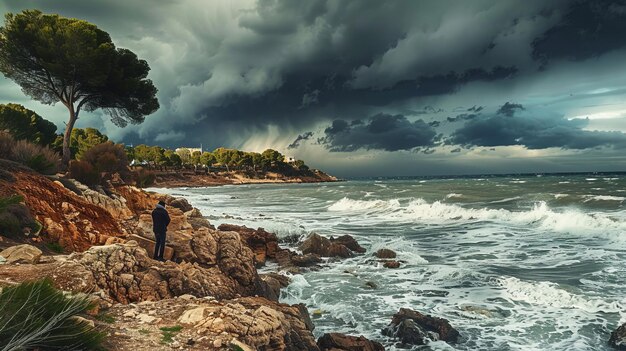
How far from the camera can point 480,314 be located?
11383 mm

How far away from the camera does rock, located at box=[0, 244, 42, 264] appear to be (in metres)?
8.32

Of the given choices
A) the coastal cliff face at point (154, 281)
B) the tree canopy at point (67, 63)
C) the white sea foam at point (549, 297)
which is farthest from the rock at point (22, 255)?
the tree canopy at point (67, 63)

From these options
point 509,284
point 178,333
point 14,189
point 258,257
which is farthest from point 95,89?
point 509,284

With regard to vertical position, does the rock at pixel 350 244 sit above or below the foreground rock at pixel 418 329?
above

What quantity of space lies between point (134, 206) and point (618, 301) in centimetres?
2224

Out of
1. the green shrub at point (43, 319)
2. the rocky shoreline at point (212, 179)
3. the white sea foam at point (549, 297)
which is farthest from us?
the rocky shoreline at point (212, 179)

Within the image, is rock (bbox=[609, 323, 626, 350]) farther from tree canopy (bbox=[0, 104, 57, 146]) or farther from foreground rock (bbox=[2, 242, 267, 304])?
tree canopy (bbox=[0, 104, 57, 146])

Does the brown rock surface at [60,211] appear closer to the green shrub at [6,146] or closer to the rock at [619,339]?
the green shrub at [6,146]

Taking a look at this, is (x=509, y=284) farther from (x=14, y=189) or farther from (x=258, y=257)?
(x=14, y=189)

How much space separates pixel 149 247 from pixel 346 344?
6899 mm

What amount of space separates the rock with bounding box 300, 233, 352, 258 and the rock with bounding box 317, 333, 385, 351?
998 cm

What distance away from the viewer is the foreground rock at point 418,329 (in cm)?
967

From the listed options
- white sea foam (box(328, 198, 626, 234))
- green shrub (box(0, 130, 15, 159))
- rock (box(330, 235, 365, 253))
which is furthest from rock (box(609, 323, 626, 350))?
green shrub (box(0, 130, 15, 159))

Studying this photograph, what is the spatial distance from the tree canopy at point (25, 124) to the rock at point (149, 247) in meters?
30.5
